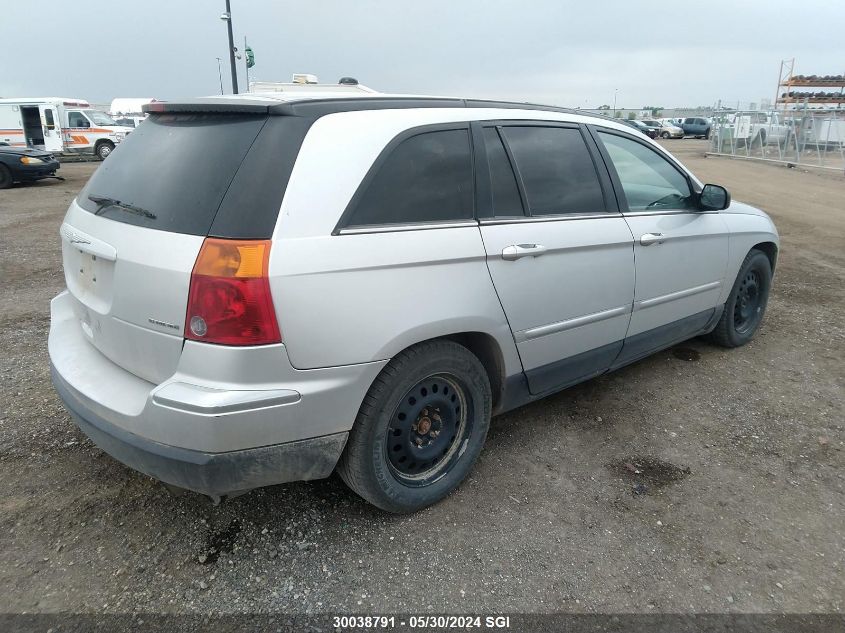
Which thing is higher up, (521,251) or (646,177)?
(646,177)

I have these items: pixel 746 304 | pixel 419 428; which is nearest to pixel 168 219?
pixel 419 428

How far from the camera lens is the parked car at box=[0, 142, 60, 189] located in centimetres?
1462

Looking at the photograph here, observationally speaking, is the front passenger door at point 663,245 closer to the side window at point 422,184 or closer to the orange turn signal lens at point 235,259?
the side window at point 422,184

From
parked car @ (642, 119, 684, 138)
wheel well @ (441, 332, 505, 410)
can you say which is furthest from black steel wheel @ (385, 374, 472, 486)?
parked car @ (642, 119, 684, 138)

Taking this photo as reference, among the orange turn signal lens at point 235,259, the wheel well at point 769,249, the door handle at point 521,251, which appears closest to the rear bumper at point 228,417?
the orange turn signal lens at point 235,259

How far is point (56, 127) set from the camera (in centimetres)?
2317

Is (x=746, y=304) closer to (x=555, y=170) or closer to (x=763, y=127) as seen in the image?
(x=555, y=170)

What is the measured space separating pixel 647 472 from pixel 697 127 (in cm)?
5176

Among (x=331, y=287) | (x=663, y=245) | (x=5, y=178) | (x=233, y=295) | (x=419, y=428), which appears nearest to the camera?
(x=233, y=295)

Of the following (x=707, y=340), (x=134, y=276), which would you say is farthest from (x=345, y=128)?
(x=707, y=340)

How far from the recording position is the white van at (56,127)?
23141 mm

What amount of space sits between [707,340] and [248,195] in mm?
4043

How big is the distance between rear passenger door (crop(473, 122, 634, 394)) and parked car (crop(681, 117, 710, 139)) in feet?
166

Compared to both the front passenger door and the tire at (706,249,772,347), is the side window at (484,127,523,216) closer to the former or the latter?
the front passenger door
